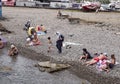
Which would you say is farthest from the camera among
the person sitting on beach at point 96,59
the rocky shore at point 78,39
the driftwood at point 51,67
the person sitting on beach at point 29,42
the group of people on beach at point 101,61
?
the person sitting on beach at point 29,42

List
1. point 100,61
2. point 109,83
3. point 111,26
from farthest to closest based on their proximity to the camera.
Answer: point 111,26 → point 100,61 → point 109,83

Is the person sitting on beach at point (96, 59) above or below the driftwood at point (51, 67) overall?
above

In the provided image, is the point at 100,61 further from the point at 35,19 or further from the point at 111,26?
the point at 35,19

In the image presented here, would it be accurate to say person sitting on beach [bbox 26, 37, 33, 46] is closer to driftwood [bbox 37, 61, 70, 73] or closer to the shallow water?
the shallow water

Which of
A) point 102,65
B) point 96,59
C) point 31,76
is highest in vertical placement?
point 96,59

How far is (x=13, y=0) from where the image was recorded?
76312 mm

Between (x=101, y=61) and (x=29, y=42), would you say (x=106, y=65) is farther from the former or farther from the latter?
(x=29, y=42)

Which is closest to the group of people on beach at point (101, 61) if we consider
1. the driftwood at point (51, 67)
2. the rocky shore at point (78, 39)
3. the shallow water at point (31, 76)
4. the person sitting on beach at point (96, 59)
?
the person sitting on beach at point (96, 59)

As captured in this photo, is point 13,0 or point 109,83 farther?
point 13,0

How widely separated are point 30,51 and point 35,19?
73.7ft

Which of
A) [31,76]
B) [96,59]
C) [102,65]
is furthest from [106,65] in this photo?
[31,76]

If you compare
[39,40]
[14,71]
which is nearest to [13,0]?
[39,40]

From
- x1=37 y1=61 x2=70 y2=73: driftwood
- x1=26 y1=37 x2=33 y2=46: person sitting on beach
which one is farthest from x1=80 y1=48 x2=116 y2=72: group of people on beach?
x1=26 y1=37 x2=33 y2=46: person sitting on beach

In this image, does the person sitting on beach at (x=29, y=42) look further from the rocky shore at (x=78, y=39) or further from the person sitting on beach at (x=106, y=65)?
the person sitting on beach at (x=106, y=65)
